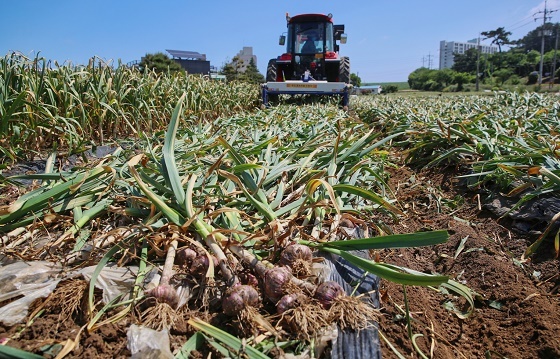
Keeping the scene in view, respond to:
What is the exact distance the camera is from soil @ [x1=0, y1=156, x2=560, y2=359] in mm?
935

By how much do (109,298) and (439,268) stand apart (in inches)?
54.1

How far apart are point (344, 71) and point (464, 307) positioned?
30.2 ft

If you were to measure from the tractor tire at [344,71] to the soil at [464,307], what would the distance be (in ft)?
26.7

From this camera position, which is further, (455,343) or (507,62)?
(507,62)

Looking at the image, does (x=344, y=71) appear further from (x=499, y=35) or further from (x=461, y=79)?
(x=499, y=35)

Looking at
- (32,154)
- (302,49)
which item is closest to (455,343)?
(32,154)

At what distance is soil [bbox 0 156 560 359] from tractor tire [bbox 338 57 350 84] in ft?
26.7

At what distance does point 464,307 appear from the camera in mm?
1396

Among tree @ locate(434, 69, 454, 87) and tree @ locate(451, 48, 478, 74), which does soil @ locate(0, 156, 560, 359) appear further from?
tree @ locate(451, 48, 478, 74)

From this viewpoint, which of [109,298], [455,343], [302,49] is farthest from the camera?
[302,49]

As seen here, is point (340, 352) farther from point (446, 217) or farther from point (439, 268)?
point (446, 217)

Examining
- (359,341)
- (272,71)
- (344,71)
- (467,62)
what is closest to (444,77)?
(467,62)

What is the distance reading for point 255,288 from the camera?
3.38 ft

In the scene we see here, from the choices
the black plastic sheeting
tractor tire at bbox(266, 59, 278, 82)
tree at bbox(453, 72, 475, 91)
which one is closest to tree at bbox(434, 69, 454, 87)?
tree at bbox(453, 72, 475, 91)
